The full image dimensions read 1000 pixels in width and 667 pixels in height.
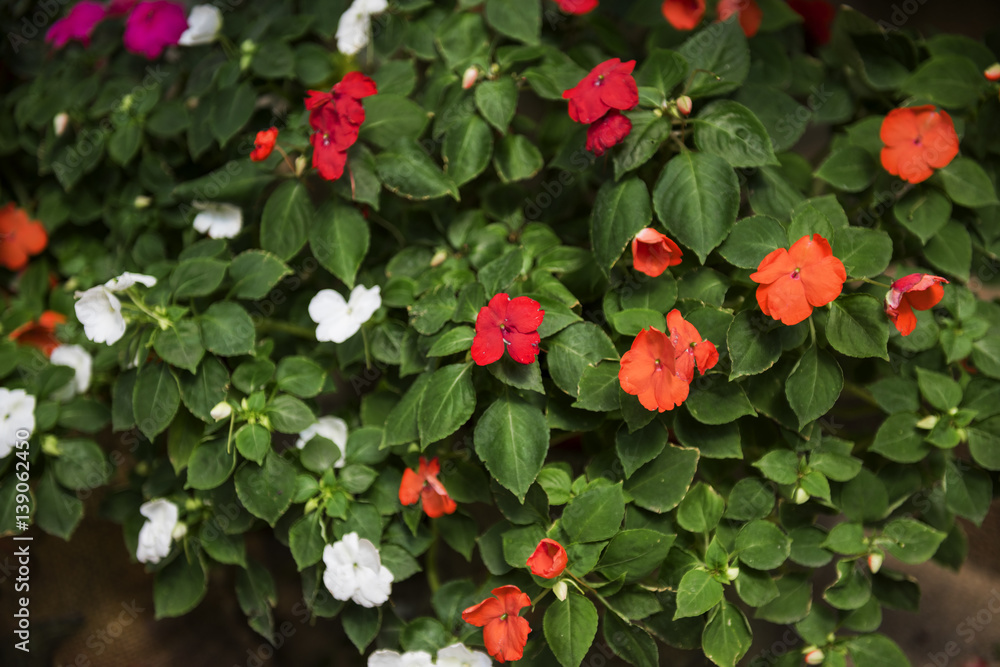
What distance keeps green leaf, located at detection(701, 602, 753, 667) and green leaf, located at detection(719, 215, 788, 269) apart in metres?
0.47

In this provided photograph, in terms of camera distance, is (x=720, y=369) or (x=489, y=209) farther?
(x=489, y=209)

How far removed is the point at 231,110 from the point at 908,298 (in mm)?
1113

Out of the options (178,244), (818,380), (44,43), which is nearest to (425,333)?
(818,380)

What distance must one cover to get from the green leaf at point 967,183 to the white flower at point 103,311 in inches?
49.0

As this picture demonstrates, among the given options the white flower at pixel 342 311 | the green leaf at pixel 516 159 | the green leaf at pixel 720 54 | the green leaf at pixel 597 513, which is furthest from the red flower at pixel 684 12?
the green leaf at pixel 597 513

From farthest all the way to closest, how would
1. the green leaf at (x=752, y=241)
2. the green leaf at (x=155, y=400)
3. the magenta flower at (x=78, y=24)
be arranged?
the magenta flower at (x=78, y=24), the green leaf at (x=155, y=400), the green leaf at (x=752, y=241)

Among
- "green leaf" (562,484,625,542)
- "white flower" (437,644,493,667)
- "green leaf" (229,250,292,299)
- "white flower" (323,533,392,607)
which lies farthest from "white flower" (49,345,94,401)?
"green leaf" (562,484,625,542)

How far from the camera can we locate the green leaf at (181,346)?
1.06m

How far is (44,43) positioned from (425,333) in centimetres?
128

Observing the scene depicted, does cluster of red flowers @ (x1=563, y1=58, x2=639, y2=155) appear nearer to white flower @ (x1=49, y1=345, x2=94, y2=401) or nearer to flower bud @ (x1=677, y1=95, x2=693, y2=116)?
flower bud @ (x1=677, y1=95, x2=693, y2=116)

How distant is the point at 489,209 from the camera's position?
4.15 ft

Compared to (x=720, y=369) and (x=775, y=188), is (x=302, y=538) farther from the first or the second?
(x=775, y=188)

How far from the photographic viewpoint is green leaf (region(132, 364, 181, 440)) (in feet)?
3.54

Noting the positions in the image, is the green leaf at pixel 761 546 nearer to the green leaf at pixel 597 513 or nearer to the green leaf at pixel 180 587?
the green leaf at pixel 597 513
